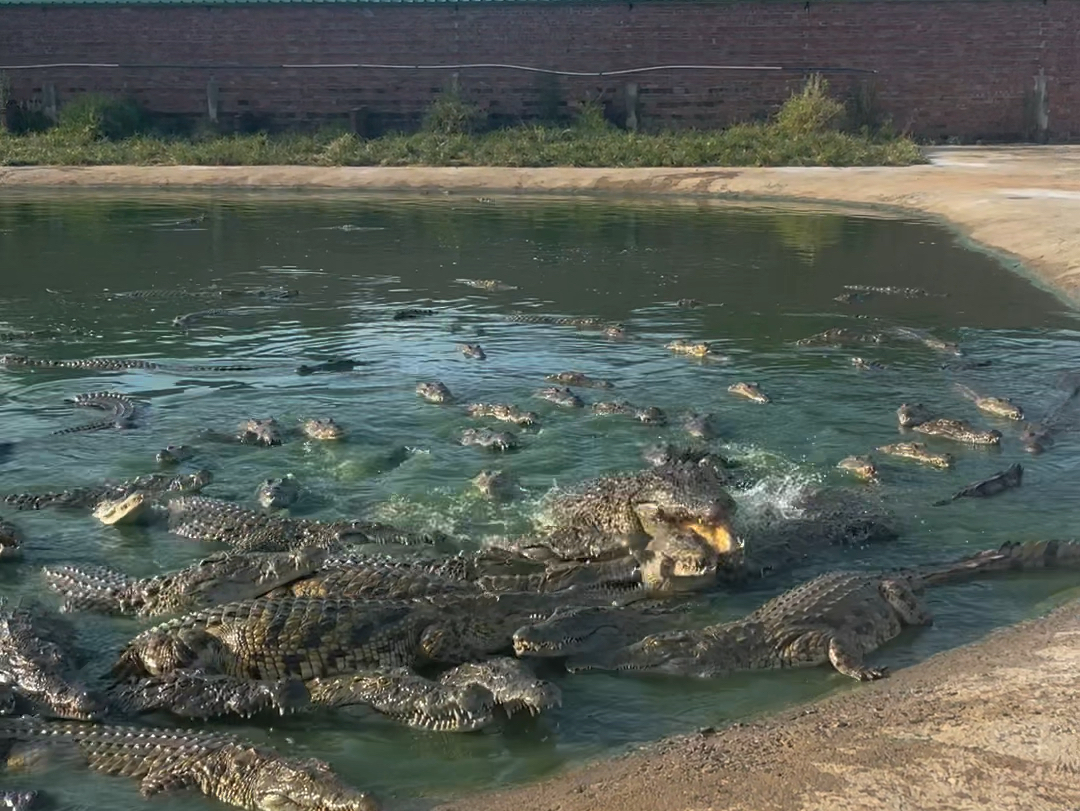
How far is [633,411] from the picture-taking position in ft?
41.2

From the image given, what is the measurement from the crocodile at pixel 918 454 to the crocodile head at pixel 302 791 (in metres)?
6.86

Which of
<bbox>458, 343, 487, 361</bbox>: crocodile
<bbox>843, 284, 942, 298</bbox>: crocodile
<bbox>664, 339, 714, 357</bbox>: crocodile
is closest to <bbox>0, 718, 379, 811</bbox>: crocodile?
<bbox>458, 343, 487, 361</bbox>: crocodile

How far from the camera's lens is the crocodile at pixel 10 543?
9.11 meters

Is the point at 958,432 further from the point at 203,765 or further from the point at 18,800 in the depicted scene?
the point at 18,800

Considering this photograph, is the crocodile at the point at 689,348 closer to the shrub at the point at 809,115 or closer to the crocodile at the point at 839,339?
the crocodile at the point at 839,339

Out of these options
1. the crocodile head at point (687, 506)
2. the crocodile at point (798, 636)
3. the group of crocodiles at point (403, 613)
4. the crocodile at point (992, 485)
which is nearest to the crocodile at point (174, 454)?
the group of crocodiles at point (403, 613)

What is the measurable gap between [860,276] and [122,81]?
101ft

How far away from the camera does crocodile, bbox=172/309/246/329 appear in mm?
17188

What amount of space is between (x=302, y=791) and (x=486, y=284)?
48.1 ft

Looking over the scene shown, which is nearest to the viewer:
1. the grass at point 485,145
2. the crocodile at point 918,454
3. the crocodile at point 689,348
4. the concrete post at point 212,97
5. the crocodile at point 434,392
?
the crocodile at point 918,454

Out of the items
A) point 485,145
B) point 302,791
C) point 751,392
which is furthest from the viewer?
point 485,145

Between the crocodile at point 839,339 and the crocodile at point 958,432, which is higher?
the crocodile at point 839,339

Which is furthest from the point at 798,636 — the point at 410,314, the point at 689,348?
the point at 410,314

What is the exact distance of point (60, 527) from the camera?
9.84m
